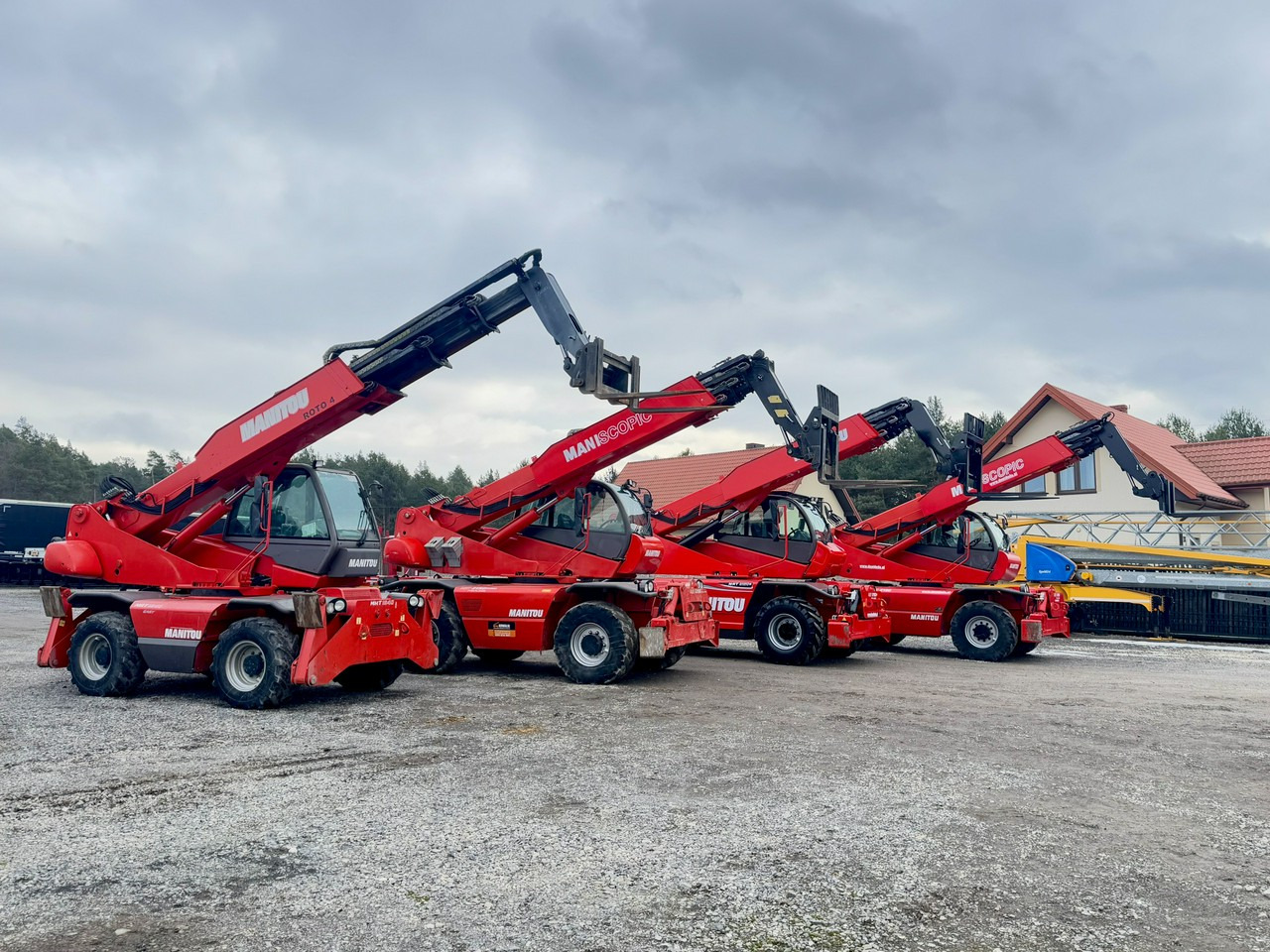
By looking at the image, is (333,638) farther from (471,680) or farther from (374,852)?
(374,852)

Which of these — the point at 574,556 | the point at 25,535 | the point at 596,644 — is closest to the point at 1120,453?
the point at 574,556

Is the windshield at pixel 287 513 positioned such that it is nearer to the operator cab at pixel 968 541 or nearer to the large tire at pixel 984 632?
the large tire at pixel 984 632

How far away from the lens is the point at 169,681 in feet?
39.2

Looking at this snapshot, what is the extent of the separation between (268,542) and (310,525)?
0.48 meters

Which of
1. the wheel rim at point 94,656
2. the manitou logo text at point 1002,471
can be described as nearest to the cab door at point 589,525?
the wheel rim at point 94,656

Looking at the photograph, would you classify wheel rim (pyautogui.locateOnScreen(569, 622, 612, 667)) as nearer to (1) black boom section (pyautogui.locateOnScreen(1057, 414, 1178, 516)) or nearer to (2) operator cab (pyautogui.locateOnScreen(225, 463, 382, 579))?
(2) operator cab (pyautogui.locateOnScreen(225, 463, 382, 579))

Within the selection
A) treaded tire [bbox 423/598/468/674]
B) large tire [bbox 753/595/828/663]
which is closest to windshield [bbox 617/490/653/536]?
treaded tire [bbox 423/598/468/674]

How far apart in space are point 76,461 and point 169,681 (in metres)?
78.1

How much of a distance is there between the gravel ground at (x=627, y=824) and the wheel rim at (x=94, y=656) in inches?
13.8

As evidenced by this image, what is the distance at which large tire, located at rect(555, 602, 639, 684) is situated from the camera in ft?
39.3

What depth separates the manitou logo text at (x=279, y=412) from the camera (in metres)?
10.8

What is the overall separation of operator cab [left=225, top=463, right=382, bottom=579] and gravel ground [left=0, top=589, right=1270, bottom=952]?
57.8 inches

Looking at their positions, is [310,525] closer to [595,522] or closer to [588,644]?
[588,644]

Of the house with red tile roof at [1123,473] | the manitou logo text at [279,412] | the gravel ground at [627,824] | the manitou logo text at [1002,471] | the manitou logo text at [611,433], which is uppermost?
the house with red tile roof at [1123,473]
